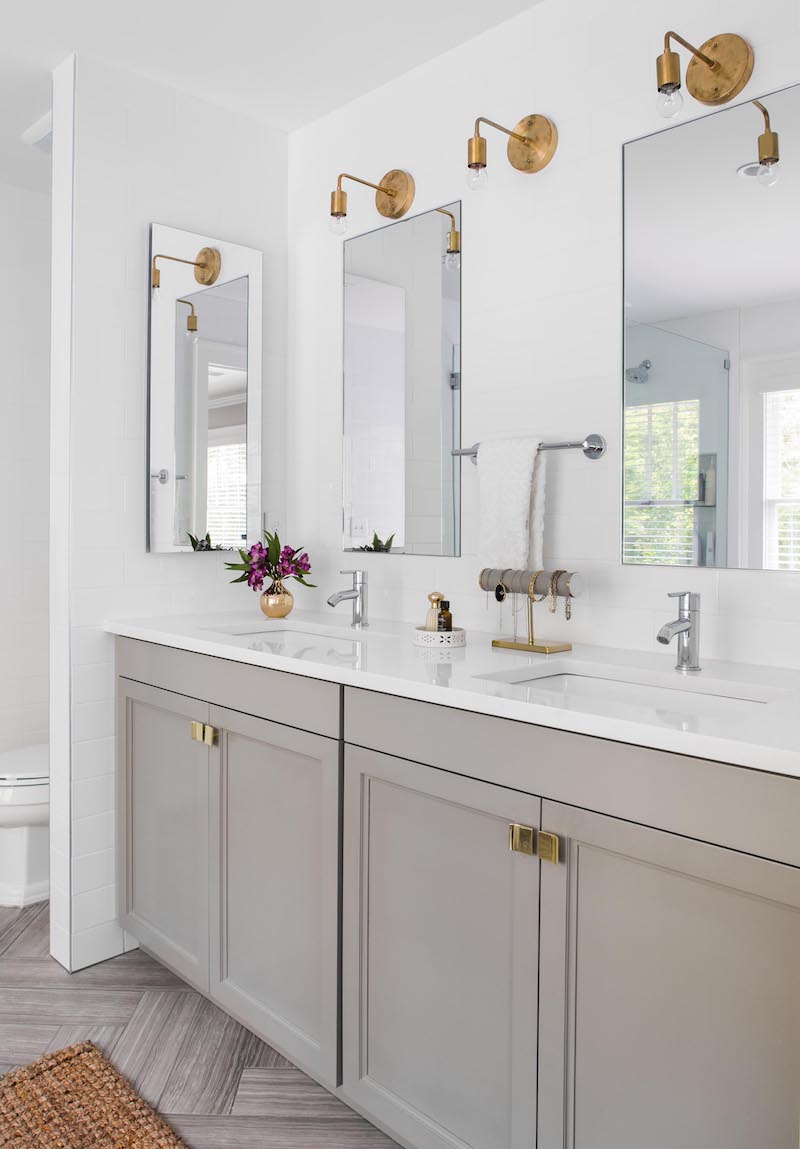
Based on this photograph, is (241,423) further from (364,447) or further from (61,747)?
(61,747)

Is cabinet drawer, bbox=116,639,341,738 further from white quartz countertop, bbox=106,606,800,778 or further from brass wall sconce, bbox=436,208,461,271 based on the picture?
brass wall sconce, bbox=436,208,461,271

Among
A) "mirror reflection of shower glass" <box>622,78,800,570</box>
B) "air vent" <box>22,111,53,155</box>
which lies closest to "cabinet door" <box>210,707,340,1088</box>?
"mirror reflection of shower glass" <box>622,78,800,570</box>

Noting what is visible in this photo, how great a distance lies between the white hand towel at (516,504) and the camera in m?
1.99

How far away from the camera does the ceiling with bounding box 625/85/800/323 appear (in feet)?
5.31

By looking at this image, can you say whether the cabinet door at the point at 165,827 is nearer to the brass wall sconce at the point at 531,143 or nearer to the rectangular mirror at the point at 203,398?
the rectangular mirror at the point at 203,398

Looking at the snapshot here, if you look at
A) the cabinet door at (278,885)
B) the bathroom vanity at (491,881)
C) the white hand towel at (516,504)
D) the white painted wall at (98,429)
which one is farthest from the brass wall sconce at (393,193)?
the cabinet door at (278,885)

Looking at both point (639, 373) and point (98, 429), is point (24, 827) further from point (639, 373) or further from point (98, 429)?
point (639, 373)

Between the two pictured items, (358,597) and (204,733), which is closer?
(204,733)

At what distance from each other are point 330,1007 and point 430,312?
5.62 ft

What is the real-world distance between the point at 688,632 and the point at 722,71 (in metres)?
1.11

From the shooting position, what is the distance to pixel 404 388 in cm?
240

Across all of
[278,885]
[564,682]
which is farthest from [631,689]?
[278,885]

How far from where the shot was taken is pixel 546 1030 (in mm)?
1311

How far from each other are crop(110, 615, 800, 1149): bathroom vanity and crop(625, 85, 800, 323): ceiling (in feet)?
2.45
